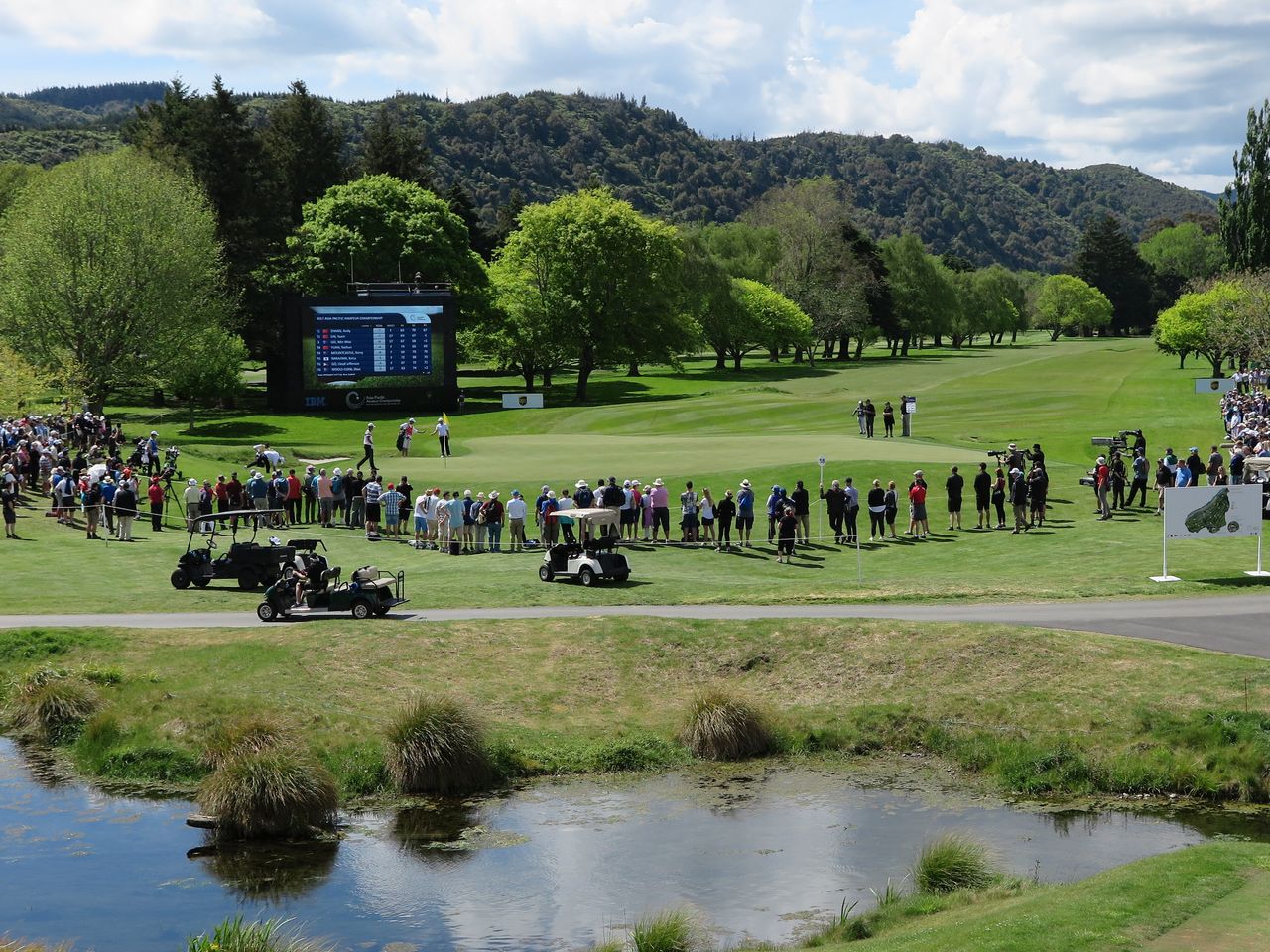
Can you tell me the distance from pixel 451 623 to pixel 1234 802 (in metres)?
14.3

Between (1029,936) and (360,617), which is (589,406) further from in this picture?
(1029,936)

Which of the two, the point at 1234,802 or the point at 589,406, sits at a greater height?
the point at 589,406

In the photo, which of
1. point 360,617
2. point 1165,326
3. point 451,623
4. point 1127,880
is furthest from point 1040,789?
point 1165,326

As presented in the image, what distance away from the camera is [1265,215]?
101500 millimetres

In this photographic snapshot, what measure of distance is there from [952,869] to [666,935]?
3982 millimetres

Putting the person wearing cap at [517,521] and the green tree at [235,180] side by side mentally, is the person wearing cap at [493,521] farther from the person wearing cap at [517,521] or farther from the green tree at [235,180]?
the green tree at [235,180]

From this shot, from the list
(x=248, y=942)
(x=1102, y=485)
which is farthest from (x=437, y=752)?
(x=1102, y=485)

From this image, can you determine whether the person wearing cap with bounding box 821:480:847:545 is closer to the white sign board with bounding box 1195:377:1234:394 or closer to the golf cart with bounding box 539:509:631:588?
the golf cart with bounding box 539:509:631:588

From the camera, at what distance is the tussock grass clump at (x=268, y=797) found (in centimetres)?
1911

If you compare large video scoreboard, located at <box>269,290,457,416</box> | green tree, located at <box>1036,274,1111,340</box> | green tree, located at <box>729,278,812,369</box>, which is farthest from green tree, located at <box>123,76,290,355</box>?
green tree, located at <box>1036,274,1111,340</box>

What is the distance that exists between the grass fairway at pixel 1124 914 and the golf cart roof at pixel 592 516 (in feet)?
59.5

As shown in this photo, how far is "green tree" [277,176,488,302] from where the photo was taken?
80.4 metres

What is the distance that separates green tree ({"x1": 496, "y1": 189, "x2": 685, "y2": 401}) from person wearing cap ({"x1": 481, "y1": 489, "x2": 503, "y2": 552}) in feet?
154

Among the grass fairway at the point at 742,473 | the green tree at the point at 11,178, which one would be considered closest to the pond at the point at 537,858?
the grass fairway at the point at 742,473
